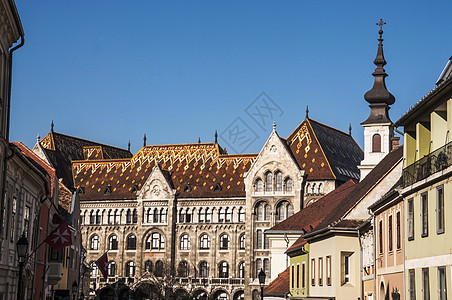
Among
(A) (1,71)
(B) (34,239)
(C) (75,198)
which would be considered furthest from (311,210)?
(A) (1,71)

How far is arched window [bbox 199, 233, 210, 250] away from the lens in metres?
101

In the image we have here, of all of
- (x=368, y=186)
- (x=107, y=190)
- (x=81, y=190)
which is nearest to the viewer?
(x=368, y=186)

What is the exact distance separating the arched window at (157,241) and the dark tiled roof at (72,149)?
1570 centimetres

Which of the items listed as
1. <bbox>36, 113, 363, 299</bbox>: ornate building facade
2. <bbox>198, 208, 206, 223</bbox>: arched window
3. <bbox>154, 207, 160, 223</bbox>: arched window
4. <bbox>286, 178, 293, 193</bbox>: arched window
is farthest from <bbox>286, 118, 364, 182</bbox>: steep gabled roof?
<bbox>154, 207, 160, 223</bbox>: arched window

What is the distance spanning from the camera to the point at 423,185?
950 inches

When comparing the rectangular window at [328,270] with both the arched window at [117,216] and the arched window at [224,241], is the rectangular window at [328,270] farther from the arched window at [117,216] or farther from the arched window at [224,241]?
the arched window at [117,216]

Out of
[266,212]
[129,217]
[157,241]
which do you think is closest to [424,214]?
[266,212]

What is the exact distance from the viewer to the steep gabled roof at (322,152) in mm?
95125

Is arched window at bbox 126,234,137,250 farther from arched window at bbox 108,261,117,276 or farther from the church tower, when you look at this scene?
the church tower

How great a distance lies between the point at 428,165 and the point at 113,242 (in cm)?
8488

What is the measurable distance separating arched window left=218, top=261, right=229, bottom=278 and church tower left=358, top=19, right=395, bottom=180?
2524 cm

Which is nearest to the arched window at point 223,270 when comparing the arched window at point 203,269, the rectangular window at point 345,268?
the arched window at point 203,269

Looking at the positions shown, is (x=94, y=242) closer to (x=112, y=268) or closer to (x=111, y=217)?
(x=111, y=217)

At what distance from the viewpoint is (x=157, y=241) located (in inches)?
4060
